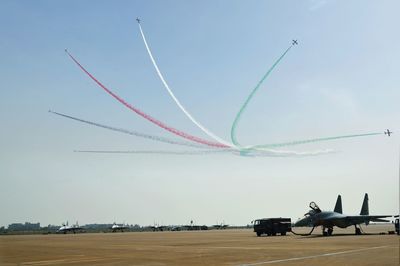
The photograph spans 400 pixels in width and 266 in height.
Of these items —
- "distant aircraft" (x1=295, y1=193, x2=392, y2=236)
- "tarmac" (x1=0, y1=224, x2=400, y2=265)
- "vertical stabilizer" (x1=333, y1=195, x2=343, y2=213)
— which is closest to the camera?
"tarmac" (x1=0, y1=224, x2=400, y2=265)

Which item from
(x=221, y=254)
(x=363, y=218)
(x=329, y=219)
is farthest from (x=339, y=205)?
(x=221, y=254)

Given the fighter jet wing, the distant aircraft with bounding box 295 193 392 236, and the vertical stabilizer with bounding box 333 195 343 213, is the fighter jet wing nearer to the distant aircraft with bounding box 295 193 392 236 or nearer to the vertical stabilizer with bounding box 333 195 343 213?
the distant aircraft with bounding box 295 193 392 236

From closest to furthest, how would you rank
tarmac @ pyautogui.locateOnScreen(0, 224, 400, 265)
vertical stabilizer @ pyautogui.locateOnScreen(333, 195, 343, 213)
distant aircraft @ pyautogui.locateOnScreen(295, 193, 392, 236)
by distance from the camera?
tarmac @ pyautogui.locateOnScreen(0, 224, 400, 265)
distant aircraft @ pyautogui.locateOnScreen(295, 193, 392, 236)
vertical stabilizer @ pyautogui.locateOnScreen(333, 195, 343, 213)

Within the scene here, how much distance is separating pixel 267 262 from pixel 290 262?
1.04 metres

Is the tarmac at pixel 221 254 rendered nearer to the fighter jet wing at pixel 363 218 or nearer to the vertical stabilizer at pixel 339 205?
the fighter jet wing at pixel 363 218

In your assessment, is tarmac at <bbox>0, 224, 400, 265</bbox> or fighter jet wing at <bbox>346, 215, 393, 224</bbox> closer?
tarmac at <bbox>0, 224, 400, 265</bbox>

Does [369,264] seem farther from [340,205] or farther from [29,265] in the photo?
[340,205]

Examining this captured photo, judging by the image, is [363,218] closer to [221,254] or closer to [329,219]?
[329,219]

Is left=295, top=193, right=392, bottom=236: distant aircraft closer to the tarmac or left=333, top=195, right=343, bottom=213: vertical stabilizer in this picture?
left=333, top=195, right=343, bottom=213: vertical stabilizer

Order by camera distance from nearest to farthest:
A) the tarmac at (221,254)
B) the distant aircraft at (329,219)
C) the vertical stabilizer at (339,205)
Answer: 1. the tarmac at (221,254)
2. the distant aircraft at (329,219)
3. the vertical stabilizer at (339,205)

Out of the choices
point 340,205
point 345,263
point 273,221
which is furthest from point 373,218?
point 345,263

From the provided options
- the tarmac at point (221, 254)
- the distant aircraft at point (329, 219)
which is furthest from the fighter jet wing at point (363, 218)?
the tarmac at point (221, 254)

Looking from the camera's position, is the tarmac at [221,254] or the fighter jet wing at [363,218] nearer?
the tarmac at [221,254]

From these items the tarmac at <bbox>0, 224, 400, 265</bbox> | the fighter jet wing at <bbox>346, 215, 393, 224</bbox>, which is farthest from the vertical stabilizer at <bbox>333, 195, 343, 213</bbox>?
the tarmac at <bbox>0, 224, 400, 265</bbox>
